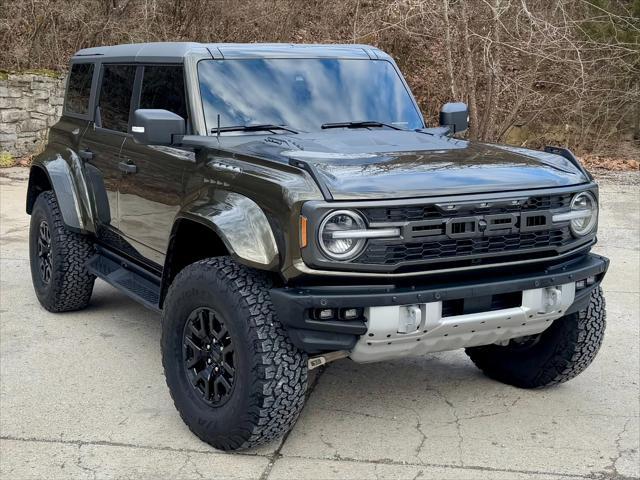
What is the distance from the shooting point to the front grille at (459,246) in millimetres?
3557

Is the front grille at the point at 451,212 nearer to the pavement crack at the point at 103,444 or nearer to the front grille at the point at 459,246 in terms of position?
the front grille at the point at 459,246

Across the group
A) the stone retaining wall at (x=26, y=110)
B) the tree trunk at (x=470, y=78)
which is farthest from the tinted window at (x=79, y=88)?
the stone retaining wall at (x=26, y=110)

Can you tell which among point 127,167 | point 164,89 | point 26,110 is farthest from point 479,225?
point 26,110

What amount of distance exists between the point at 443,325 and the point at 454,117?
6.53ft

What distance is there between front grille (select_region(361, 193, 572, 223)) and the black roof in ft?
5.68

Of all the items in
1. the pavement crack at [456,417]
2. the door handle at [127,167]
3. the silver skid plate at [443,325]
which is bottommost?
the pavement crack at [456,417]

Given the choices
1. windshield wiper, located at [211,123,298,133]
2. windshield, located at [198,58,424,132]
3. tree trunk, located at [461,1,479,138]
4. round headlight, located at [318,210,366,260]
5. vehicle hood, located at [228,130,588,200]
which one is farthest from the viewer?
tree trunk, located at [461,1,479,138]

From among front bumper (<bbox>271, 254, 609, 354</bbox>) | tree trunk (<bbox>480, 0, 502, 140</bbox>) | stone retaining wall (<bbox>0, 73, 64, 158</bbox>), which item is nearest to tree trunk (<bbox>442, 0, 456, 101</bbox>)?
tree trunk (<bbox>480, 0, 502, 140</bbox>)

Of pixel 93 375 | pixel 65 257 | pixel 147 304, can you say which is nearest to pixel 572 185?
pixel 147 304

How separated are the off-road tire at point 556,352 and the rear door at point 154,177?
74.0 inches

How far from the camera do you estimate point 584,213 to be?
13.2ft

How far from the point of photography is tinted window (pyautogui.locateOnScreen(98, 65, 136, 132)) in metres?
5.36

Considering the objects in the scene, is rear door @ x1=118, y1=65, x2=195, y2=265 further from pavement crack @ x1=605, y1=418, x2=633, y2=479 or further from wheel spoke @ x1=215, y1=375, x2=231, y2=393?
pavement crack @ x1=605, y1=418, x2=633, y2=479

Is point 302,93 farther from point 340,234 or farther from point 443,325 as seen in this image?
point 443,325
